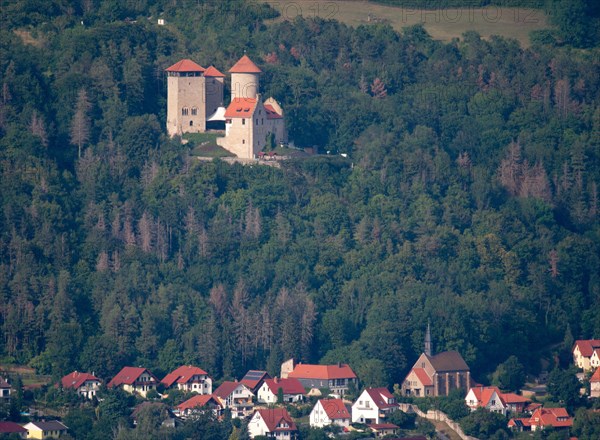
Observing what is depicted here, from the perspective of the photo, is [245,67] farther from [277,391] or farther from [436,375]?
[277,391]

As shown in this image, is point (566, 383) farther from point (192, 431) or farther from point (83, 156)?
point (83, 156)

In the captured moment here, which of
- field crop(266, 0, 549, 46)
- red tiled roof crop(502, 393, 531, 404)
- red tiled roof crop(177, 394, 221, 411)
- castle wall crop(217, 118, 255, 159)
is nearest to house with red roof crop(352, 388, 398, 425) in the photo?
red tiled roof crop(502, 393, 531, 404)

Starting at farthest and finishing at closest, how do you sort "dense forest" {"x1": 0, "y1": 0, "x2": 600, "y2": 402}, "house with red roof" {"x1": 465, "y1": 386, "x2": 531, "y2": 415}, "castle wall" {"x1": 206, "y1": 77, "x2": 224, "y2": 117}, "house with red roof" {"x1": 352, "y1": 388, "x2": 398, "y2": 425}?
"castle wall" {"x1": 206, "y1": 77, "x2": 224, "y2": 117} < "dense forest" {"x1": 0, "y1": 0, "x2": 600, "y2": 402} < "house with red roof" {"x1": 465, "y1": 386, "x2": 531, "y2": 415} < "house with red roof" {"x1": 352, "y1": 388, "x2": 398, "y2": 425}

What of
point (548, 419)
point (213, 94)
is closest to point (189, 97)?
point (213, 94)

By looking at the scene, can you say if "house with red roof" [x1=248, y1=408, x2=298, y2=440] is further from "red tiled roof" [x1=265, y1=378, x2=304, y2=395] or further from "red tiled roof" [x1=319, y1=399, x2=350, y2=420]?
"red tiled roof" [x1=265, y1=378, x2=304, y2=395]

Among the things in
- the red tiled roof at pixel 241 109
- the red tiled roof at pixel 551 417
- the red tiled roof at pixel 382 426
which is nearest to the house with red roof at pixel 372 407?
the red tiled roof at pixel 382 426

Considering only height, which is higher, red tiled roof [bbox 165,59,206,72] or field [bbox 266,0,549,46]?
field [bbox 266,0,549,46]
